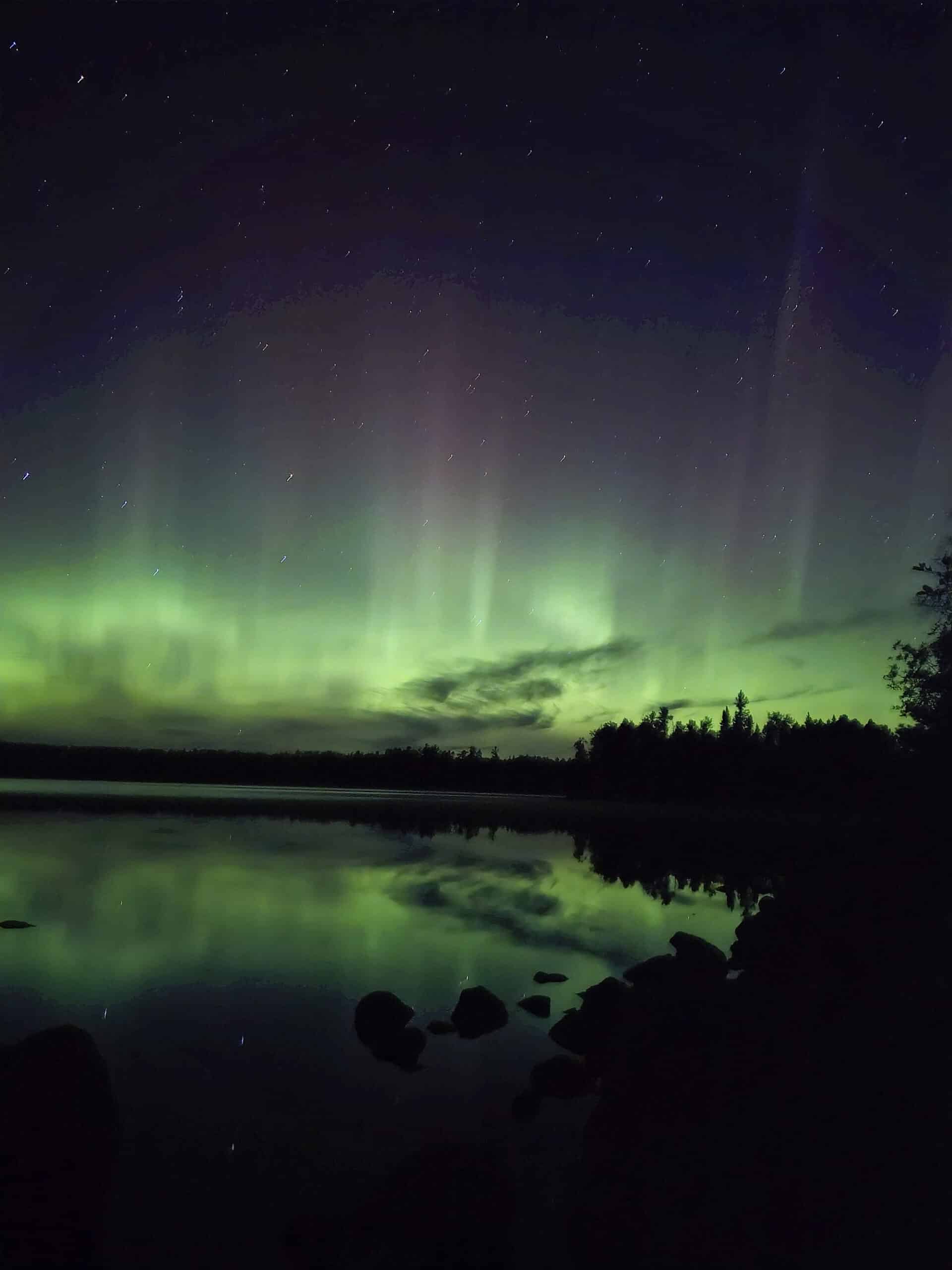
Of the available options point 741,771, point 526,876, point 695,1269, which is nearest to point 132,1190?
point 695,1269

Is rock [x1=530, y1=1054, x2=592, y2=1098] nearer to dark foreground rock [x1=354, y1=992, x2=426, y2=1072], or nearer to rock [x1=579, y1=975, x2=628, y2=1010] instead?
rock [x1=579, y1=975, x2=628, y2=1010]

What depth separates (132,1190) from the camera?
9742mm

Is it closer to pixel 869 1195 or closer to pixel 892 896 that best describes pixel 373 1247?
pixel 869 1195

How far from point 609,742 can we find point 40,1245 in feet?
507

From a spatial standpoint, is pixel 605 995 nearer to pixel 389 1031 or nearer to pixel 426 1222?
pixel 389 1031

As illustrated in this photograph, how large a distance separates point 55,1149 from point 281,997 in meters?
8.72

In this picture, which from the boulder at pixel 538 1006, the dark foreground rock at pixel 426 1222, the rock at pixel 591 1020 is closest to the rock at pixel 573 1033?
the rock at pixel 591 1020

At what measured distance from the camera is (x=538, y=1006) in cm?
1700

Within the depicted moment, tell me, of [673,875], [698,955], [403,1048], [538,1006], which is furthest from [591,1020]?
[673,875]

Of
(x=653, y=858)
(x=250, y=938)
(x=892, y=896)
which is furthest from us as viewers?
(x=653, y=858)

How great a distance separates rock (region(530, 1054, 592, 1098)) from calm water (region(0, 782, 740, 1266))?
0.36 m

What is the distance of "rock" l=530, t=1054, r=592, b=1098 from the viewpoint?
12.5 meters

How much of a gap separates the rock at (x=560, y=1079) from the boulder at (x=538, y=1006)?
3640 mm

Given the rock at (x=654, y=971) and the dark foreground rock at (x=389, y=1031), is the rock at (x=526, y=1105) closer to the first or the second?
the dark foreground rock at (x=389, y=1031)
